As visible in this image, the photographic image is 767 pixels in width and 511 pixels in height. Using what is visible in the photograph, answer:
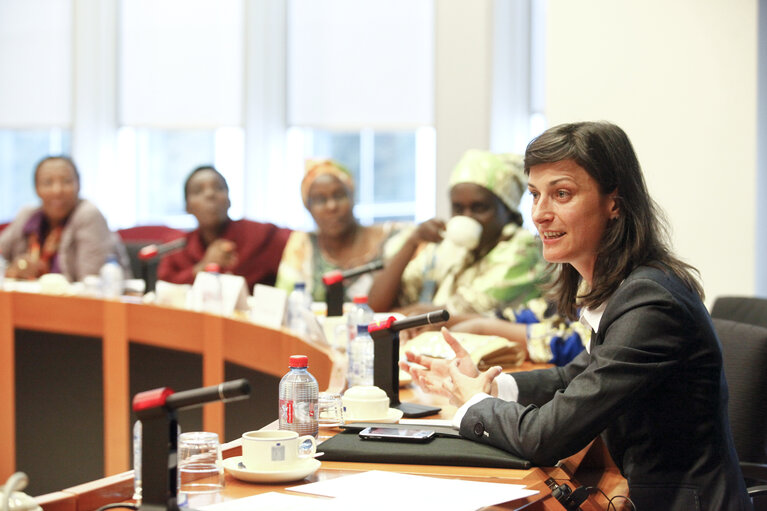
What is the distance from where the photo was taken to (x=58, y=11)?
6941 mm

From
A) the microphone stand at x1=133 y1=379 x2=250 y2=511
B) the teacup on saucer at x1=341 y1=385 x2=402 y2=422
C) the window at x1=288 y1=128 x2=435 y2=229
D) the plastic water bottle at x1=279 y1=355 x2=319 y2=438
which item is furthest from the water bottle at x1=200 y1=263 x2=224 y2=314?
the window at x1=288 y1=128 x2=435 y2=229

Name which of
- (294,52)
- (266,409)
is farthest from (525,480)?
(294,52)

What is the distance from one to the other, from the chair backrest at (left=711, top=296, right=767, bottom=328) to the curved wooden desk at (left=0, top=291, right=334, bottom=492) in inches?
52.1

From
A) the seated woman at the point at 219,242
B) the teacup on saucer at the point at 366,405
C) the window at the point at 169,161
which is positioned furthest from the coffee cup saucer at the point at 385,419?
the window at the point at 169,161

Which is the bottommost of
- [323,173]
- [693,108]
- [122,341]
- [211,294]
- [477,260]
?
[122,341]

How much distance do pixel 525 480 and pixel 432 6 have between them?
520 centimetres

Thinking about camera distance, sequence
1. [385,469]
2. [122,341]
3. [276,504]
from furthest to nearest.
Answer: [122,341]
[385,469]
[276,504]

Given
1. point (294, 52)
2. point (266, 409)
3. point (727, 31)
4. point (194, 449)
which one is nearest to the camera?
point (194, 449)

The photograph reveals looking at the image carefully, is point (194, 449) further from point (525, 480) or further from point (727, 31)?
point (727, 31)

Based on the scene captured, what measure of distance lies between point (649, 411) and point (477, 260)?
2.26 metres

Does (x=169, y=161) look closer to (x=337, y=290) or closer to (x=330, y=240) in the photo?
(x=330, y=240)

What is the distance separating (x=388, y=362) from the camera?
6.50 feet

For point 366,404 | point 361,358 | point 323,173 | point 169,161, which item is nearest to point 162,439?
point 366,404

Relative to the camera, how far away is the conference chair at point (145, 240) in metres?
4.22
